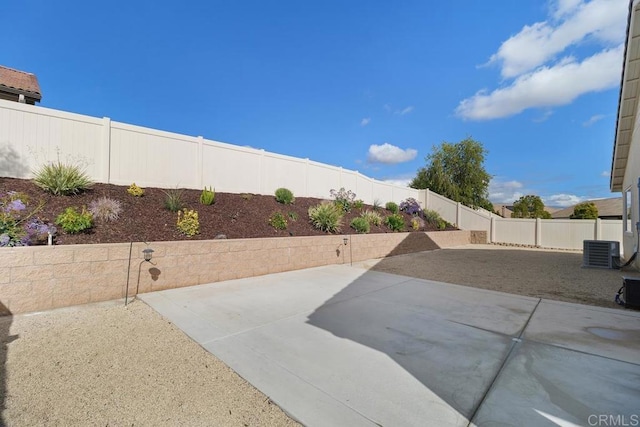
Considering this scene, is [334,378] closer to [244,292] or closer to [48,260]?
[244,292]

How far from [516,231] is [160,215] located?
18361mm

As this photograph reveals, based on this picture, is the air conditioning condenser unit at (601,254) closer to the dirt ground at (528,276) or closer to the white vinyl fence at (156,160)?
the dirt ground at (528,276)

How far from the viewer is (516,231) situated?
1716 cm

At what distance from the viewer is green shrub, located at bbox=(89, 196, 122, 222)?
234 inches

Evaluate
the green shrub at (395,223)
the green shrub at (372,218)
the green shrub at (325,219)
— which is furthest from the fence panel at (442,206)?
the green shrub at (325,219)

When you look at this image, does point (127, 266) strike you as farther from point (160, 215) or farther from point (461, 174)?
point (461, 174)

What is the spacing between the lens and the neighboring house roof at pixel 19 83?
11.8 m

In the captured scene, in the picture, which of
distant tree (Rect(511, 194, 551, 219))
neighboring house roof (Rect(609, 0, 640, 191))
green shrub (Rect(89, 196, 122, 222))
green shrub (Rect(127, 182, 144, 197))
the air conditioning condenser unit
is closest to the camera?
green shrub (Rect(89, 196, 122, 222))

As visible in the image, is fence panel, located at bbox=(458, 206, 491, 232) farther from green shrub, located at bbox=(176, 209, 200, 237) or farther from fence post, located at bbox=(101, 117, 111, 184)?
fence post, located at bbox=(101, 117, 111, 184)

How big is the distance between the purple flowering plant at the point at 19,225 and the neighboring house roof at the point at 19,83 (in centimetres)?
1012

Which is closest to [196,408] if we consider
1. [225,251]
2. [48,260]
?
[48,260]

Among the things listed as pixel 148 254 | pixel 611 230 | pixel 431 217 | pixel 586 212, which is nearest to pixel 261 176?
pixel 148 254

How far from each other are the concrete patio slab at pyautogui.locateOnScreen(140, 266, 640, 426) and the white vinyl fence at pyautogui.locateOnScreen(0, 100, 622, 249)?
14.6 ft

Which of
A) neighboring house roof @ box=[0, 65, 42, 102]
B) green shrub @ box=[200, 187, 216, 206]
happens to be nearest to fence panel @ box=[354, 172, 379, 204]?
green shrub @ box=[200, 187, 216, 206]
